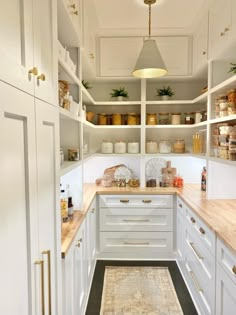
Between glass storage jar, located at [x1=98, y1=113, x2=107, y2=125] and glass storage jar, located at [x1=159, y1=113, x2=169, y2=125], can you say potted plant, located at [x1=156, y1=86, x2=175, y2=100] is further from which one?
glass storage jar, located at [x1=98, y1=113, x2=107, y2=125]

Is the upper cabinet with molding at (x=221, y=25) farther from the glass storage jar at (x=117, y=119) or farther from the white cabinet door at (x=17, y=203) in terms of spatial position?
the white cabinet door at (x=17, y=203)

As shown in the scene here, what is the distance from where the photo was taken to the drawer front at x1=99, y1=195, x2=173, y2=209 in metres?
3.27

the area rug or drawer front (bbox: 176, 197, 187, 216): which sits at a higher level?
drawer front (bbox: 176, 197, 187, 216)

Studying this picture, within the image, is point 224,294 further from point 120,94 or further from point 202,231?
point 120,94

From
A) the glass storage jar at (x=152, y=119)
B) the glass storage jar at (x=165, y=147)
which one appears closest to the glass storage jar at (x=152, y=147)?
the glass storage jar at (x=165, y=147)

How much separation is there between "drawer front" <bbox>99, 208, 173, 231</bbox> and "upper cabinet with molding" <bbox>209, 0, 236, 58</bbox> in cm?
193

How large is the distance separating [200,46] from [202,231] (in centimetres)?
205

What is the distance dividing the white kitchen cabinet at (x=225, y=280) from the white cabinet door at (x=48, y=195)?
99 cm

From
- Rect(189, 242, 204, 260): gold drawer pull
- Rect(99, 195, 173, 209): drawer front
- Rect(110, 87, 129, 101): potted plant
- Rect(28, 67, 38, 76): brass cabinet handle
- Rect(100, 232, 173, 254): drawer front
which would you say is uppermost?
Rect(110, 87, 129, 101): potted plant

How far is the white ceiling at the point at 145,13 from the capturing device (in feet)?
8.48

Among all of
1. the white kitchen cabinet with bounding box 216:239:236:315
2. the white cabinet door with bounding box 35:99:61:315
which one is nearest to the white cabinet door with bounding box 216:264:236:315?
the white kitchen cabinet with bounding box 216:239:236:315

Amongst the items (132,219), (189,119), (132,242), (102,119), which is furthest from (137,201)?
(189,119)

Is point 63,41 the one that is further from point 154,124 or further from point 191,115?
point 191,115

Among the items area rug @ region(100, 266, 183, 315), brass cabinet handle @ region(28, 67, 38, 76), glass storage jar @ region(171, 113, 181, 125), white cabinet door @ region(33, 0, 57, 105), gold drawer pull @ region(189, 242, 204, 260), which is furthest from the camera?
glass storage jar @ region(171, 113, 181, 125)
